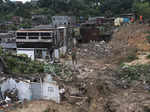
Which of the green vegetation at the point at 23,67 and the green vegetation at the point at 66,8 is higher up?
the green vegetation at the point at 66,8

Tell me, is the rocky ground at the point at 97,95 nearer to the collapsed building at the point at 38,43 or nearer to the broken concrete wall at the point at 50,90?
the broken concrete wall at the point at 50,90

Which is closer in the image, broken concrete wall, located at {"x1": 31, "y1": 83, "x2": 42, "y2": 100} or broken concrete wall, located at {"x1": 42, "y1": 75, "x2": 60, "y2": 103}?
broken concrete wall, located at {"x1": 42, "y1": 75, "x2": 60, "y2": 103}

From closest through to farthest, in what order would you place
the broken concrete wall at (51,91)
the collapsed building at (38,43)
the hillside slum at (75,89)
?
the hillside slum at (75,89) < the broken concrete wall at (51,91) < the collapsed building at (38,43)

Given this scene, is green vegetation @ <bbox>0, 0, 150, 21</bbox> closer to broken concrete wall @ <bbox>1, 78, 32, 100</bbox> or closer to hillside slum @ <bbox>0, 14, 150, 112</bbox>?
hillside slum @ <bbox>0, 14, 150, 112</bbox>

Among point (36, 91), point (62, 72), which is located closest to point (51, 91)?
point (36, 91)

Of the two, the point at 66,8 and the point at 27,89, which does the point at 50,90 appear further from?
the point at 66,8

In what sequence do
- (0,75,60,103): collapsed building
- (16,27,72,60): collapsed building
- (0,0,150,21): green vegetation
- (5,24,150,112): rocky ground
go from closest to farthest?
1. (5,24,150,112): rocky ground
2. (0,75,60,103): collapsed building
3. (16,27,72,60): collapsed building
4. (0,0,150,21): green vegetation

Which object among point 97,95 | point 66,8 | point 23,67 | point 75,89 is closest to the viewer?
point 97,95

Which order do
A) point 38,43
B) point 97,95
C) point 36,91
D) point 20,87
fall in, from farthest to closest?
point 38,43, point 20,87, point 36,91, point 97,95

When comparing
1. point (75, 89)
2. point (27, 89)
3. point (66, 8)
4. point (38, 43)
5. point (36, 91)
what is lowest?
point (75, 89)

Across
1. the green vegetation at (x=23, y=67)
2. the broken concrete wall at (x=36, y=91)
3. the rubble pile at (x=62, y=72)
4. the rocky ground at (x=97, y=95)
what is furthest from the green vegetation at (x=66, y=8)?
the broken concrete wall at (x=36, y=91)

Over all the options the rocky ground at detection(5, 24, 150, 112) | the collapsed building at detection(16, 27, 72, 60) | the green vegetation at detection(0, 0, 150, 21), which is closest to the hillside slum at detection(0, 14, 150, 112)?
the rocky ground at detection(5, 24, 150, 112)

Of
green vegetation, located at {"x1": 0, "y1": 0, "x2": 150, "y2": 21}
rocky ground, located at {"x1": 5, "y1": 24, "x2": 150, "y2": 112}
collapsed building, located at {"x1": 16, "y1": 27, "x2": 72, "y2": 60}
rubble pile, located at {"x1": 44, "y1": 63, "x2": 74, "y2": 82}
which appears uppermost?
green vegetation, located at {"x1": 0, "y1": 0, "x2": 150, "y2": 21}

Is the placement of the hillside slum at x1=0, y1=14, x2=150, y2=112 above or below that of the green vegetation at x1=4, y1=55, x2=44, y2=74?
below
